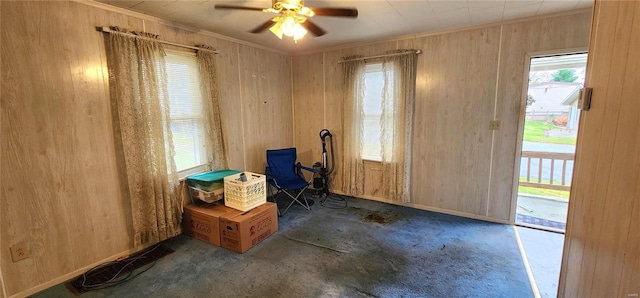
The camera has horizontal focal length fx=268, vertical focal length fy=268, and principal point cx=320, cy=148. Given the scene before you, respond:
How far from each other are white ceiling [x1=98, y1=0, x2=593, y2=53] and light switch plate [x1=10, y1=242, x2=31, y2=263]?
206 centimetres

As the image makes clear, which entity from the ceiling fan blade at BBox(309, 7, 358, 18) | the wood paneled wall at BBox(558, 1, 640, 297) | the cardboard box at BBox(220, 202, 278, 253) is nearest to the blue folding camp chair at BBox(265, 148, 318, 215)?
the cardboard box at BBox(220, 202, 278, 253)

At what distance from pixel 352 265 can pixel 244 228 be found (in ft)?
3.64

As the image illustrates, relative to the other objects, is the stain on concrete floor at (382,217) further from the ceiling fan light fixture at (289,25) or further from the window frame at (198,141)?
the ceiling fan light fixture at (289,25)

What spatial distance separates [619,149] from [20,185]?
338 cm

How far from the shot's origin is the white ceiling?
2398 mm

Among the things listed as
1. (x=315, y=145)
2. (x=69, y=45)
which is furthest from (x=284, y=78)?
(x=69, y=45)

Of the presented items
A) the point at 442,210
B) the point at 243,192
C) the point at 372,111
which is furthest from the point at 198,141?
the point at 442,210

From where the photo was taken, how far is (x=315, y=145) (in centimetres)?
459

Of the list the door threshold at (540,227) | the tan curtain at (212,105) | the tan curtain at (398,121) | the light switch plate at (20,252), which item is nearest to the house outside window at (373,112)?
the tan curtain at (398,121)

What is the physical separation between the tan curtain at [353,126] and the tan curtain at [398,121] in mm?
352

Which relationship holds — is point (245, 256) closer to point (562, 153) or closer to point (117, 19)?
point (117, 19)

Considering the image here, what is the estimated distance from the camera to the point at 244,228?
2.68 m

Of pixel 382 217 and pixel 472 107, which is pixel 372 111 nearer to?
pixel 472 107

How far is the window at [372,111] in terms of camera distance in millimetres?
3838
